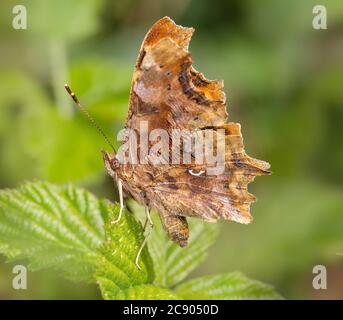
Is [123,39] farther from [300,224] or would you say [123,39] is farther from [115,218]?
[115,218]

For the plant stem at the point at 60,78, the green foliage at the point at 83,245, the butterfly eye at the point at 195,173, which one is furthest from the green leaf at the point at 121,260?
the plant stem at the point at 60,78

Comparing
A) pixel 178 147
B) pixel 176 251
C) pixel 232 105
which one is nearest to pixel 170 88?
pixel 178 147

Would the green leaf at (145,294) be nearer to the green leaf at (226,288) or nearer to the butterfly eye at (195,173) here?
the green leaf at (226,288)

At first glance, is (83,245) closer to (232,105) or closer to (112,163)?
(112,163)

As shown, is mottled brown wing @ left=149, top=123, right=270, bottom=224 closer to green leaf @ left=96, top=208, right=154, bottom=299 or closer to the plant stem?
green leaf @ left=96, top=208, right=154, bottom=299

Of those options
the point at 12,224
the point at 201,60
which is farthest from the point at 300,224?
the point at 12,224

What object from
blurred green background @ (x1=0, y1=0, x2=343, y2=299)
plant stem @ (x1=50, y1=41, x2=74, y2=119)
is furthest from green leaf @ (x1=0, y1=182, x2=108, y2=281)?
plant stem @ (x1=50, y1=41, x2=74, y2=119)
